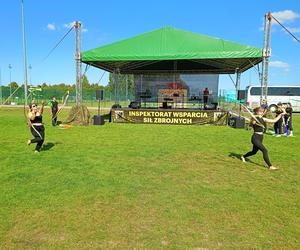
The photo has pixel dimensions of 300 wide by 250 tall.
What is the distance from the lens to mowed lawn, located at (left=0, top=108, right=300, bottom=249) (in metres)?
3.41

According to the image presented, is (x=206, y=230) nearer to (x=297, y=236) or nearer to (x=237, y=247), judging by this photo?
(x=237, y=247)

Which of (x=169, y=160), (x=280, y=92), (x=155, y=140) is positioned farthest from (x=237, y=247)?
(x=280, y=92)

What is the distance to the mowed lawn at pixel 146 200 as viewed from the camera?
11.2ft

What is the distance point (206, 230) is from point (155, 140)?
23.8 ft

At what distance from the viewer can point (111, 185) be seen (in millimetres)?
5355

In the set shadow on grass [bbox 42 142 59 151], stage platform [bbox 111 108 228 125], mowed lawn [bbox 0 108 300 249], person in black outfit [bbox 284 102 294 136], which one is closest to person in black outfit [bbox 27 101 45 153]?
mowed lawn [bbox 0 108 300 249]

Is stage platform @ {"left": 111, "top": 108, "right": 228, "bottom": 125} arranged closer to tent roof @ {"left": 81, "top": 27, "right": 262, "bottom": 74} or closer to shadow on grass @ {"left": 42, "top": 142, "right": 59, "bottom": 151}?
tent roof @ {"left": 81, "top": 27, "right": 262, "bottom": 74}

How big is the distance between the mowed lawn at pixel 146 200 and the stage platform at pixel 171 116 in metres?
7.96

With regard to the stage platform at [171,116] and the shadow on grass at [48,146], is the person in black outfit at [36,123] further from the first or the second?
the stage platform at [171,116]

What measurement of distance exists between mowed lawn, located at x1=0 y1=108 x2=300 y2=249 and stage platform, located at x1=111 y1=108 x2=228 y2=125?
796cm

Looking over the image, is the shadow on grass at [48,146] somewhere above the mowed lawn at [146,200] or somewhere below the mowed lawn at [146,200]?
above

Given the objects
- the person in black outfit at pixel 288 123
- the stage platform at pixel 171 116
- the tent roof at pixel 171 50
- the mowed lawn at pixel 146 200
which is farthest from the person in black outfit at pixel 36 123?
the person in black outfit at pixel 288 123

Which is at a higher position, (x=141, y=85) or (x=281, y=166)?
(x=141, y=85)

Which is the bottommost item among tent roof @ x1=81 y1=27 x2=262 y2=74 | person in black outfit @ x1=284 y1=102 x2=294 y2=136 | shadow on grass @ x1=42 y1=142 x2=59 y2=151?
shadow on grass @ x1=42 y1=142 x2=59 y2=151
